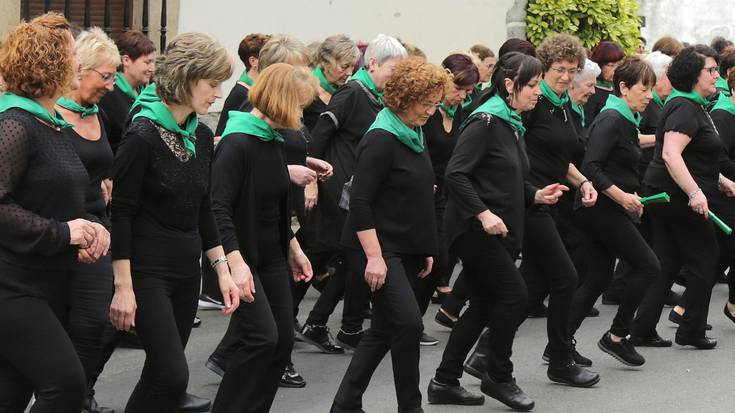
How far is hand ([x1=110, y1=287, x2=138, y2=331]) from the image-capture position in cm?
516

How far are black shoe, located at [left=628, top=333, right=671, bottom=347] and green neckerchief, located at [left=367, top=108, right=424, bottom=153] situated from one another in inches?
111

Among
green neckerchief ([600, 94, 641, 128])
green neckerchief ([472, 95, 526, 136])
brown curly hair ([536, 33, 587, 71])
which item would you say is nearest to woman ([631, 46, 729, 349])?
green neckerchief ([600, 94, 641, 128])

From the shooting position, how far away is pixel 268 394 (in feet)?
19.5

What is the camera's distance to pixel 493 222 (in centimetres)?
666

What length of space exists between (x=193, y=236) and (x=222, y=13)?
7162 millimetres

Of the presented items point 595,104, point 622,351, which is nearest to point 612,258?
point 622,351

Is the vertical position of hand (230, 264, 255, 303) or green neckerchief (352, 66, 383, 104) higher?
green neckerchief (352, 66, 383, 104)

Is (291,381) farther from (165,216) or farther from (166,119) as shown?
(166,119)

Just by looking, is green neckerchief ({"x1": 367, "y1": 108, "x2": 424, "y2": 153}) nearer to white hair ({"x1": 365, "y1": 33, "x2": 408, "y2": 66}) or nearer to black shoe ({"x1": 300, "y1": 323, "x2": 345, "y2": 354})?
white hair ({"x1": 365, "y1": 33, "x2": 408, "y2": 66})

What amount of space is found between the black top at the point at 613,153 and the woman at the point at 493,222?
3.11ft

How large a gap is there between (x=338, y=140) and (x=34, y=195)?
12.8ft

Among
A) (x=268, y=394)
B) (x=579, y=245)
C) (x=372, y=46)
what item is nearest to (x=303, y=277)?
(x=268, y=394)

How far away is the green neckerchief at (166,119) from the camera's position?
5.36m

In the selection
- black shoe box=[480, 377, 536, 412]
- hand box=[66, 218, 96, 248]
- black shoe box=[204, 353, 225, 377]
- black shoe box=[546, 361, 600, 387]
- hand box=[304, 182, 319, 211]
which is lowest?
black shoe box=[204, 353, 225, 377]
